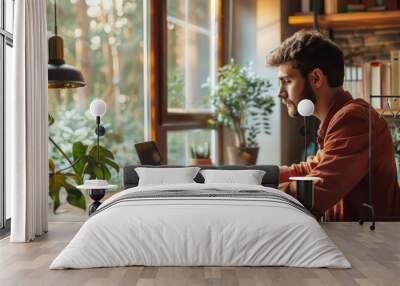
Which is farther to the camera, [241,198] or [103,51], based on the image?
[103,51]

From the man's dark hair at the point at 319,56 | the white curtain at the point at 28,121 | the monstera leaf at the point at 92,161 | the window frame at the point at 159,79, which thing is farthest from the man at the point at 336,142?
the white curtain at the point at 28,121

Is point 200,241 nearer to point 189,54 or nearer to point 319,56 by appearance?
point 319,56

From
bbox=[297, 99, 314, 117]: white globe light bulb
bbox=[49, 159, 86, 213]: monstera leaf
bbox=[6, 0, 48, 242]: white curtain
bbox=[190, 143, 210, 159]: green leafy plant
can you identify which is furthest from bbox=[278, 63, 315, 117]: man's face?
bbox=[6, 0, 48, 242]: white curtain

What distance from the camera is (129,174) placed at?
224 inches

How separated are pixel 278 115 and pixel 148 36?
1.61 metres

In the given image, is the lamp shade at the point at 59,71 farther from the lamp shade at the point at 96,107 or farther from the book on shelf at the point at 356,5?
the book on shelf at the point at 356,5

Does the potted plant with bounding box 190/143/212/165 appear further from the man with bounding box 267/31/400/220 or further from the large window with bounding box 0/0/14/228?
the large window with bounding box 0/0/14/228

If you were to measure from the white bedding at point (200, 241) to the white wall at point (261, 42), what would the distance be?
326 centimetres

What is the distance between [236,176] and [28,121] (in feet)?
5.32

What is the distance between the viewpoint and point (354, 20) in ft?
22.6

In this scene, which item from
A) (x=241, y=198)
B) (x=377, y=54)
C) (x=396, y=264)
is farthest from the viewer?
(x=377, y=54)

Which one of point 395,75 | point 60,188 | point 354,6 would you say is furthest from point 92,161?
point 354,6

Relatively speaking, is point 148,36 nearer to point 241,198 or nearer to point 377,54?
point 377,54

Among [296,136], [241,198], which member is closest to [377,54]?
[296,136]
